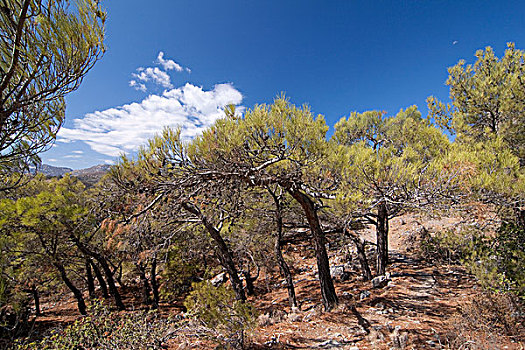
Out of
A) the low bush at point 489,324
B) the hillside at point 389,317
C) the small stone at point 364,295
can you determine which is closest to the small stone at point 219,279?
the hillside at point 389,317

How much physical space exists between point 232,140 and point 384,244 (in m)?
7.20

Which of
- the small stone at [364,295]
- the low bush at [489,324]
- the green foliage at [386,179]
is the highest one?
the green foliage at [386,179]

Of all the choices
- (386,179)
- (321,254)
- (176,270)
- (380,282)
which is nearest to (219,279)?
(176,270)

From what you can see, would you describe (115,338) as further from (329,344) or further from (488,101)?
(488,101)

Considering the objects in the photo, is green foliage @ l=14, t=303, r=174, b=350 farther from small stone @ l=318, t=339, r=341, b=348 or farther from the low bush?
the low bush

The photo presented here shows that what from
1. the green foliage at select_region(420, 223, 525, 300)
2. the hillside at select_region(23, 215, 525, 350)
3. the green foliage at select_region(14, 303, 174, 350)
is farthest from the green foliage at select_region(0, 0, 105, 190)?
the green foliage at select_region(420, 223, 525, 300)

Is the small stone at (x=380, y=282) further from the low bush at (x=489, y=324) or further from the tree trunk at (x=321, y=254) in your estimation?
the low bush at (x=489, y=324)

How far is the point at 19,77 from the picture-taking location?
2686 millimetres

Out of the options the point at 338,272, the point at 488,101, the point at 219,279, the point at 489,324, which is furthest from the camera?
the point at 219,279

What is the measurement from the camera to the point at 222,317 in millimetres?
3715

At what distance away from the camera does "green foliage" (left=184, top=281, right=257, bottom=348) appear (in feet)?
12.1

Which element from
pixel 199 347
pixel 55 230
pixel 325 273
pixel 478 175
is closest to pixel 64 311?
pixel 55 230

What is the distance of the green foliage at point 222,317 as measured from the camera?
3.68 meters

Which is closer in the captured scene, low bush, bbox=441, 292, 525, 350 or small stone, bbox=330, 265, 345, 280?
low bush, bbox=441, 292, 525, 350
